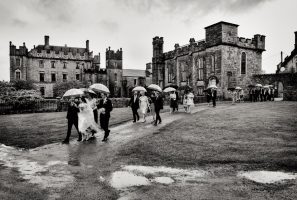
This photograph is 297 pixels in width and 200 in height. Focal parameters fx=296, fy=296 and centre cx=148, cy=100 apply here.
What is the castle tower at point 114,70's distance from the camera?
69250mm

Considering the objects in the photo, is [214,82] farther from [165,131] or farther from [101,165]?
[101,165]

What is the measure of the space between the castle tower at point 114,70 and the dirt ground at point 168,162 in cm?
5534

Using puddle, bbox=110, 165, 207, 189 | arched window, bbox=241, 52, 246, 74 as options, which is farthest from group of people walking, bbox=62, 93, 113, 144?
arched window, bbox=241, 52, 246, 74

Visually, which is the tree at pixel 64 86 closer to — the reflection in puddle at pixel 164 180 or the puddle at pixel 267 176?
the reflection in puddle at pixel 164 180

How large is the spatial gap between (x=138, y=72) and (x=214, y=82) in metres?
44.8

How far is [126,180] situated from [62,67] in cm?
6477

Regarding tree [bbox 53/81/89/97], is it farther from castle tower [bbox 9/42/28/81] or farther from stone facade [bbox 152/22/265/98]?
stone facade [bbox 152/22/265/98]

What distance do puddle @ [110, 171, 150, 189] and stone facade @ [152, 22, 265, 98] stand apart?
95.8 feet

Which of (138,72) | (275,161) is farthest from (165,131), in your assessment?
(138,72)

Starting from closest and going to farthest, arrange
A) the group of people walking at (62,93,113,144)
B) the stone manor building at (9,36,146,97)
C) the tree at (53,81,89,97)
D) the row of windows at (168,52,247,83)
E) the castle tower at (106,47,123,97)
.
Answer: the group of people walking at (62,93,113,144) < the row of windows at (168,52,247,83) < the tree at (53,81,89,97) < the stone manor building at (9,36,146,97) < the castle tower at (106,47,123,97)

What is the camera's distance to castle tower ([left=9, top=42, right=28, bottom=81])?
6191 cm

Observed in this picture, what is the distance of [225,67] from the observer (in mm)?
35438

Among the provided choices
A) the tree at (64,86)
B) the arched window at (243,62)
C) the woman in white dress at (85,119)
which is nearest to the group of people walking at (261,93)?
the arched window at (243,62)

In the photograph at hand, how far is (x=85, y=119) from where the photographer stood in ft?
41.2
